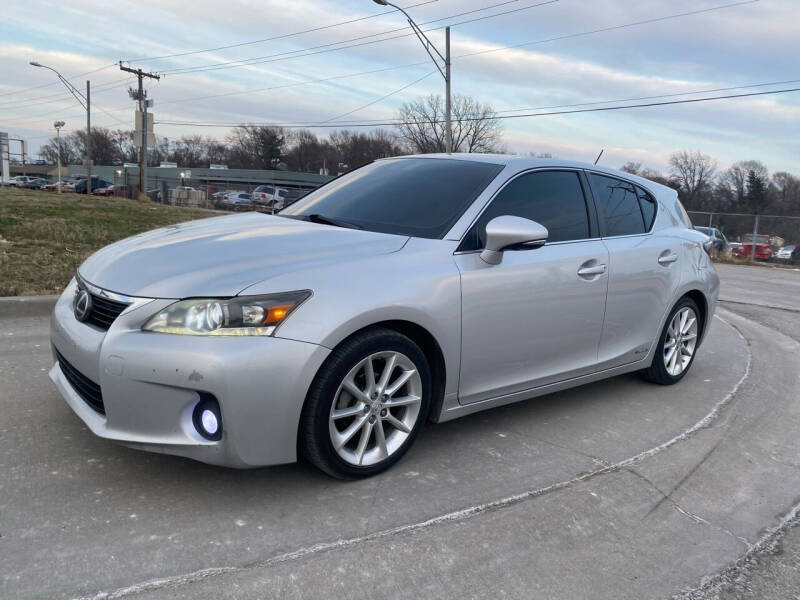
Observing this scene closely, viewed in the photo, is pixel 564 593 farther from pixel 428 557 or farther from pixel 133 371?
pixel 133 371

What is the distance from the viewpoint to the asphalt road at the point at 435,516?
2.39 meters

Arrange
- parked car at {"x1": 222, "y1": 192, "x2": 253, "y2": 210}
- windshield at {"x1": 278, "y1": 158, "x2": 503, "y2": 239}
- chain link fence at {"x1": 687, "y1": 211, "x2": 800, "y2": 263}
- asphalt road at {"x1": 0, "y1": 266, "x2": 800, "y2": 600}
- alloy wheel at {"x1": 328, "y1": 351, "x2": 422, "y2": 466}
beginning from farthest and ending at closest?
1. parked car at {"x1": 222, "y1": 192, "x2": 253, "y2": 210}
2. chain link fence at {"x1": 687, "y1": 211, "x2": 800, "y2": 263}
3. windshield at {"x1": 278, "y1": 158, "x2": 503, "y2": 239}
4. alloy wheel at {"x1": 328, "y1": 351, "x2": 422, "y2": 466}
5. asphalt road at {"x1": 0, "y1": 266, "x2": 800, "y2": 600}

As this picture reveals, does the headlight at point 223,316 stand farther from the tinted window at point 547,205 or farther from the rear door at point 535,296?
the tinted window at point 547,205

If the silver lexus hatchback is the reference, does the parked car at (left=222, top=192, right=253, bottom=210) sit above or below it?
below

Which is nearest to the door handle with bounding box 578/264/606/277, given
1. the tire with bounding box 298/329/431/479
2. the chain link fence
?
the tire with bounding box 298/329/431/479

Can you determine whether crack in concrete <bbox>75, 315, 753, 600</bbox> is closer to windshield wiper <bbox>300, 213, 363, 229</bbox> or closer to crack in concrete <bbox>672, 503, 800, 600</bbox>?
crack in concrete <bbox>672, 503, 800, 600</bbox>

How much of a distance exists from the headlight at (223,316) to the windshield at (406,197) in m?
1.03

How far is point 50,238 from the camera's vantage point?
10336 mm

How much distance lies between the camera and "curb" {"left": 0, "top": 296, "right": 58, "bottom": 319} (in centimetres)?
621

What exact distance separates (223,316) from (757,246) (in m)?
23.6

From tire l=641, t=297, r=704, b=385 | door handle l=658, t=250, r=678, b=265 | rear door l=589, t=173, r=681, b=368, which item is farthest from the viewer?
tire l=641, t=297, r=704, b=385

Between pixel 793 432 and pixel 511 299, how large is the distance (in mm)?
2253

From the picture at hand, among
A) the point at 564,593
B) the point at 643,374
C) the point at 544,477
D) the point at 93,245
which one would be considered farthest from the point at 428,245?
the point at 93,245

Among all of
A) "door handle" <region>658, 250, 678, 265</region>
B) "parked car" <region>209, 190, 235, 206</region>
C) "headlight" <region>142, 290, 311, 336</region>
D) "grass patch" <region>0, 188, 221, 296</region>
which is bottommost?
"parked car" <region>209, 190, 235, 206</region>
